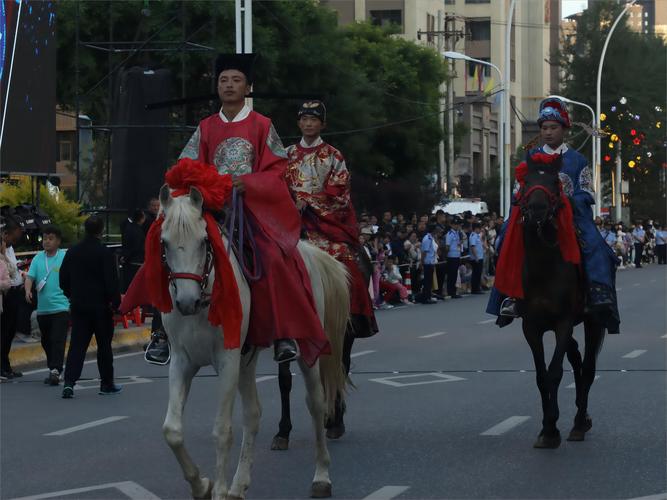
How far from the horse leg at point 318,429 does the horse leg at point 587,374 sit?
2.44m

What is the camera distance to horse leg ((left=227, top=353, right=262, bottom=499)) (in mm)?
8414

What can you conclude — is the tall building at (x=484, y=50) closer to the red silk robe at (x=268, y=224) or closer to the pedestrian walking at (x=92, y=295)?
the pedestrian walking at (x=92, y=295)

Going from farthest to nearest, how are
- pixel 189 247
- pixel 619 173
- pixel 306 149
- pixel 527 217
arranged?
pixel 619 173 → pixel 306 149 → pixel 527 217 → pixel 189 247

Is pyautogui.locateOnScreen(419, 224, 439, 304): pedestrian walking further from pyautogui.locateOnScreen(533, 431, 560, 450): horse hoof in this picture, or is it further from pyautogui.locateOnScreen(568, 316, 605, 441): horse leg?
pyautogui.locateOnScreen(533, 431, 560, 450): horse hoof

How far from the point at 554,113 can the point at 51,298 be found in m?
7.69

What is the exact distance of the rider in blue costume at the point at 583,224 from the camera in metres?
10.9

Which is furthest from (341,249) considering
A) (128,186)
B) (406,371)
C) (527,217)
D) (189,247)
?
(128,186)

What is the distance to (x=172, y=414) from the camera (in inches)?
319

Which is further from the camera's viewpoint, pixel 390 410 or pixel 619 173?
pixel 619 173

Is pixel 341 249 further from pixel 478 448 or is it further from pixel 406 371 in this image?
pixel 406 371

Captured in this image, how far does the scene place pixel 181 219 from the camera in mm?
7996

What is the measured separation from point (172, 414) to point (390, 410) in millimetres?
5195

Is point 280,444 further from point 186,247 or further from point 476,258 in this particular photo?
point 476,258

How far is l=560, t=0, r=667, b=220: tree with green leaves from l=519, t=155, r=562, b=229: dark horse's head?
215ft
